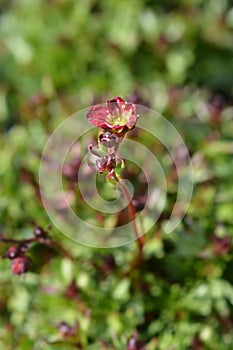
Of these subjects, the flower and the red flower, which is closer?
the flower

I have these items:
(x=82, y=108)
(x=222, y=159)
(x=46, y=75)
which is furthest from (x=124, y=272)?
(x=46, y=75)

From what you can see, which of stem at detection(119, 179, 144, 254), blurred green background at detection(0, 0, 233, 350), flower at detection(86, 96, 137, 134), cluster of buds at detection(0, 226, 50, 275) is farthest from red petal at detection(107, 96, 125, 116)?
blurred green background at detection(0, 0, 233, 350)

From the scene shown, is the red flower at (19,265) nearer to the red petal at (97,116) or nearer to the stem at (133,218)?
the stem at (133,218)

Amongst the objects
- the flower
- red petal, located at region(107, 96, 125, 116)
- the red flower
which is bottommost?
the red flower

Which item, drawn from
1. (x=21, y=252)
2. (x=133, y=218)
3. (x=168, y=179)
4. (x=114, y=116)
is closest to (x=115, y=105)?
(x=114, y=116)

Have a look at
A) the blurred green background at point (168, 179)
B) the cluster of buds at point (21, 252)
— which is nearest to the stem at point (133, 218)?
the blurred green background at point (168, 179)

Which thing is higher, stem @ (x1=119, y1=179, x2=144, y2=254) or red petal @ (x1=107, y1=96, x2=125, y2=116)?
red petal @ (x1=107, y1=96, x2=125, y2=116)

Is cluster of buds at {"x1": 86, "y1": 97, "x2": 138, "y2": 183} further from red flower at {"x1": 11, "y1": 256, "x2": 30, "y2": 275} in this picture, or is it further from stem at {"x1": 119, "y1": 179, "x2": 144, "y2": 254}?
red flower at {"x1": 11, "y1": 256, "x2": 30, "y2": 275}

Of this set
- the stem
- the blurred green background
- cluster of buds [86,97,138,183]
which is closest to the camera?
cluster of buds [86,97,138,183]
